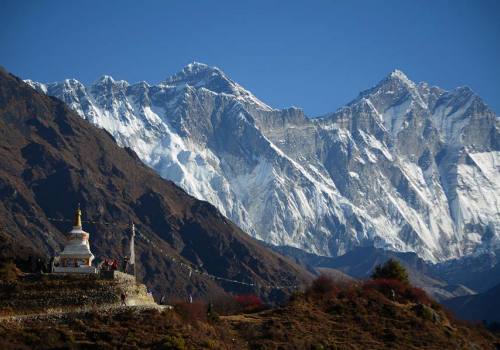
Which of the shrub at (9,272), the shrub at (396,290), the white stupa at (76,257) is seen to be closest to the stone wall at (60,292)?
the shrub at (9,272)

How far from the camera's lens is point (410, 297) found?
124 m

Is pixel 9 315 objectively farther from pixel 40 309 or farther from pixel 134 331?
pixel 134 331

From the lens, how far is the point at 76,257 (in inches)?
3258

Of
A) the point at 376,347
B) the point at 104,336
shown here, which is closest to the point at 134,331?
the point at 104,336

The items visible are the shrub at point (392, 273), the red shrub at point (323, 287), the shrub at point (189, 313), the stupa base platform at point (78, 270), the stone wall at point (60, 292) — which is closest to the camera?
the stone wall at point (60, 292)

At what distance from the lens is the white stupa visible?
80.0 meters

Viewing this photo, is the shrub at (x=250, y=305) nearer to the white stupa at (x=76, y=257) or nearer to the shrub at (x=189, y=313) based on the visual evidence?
the shrub at (x=189, y=313)

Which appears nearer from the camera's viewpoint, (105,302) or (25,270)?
(105,302)

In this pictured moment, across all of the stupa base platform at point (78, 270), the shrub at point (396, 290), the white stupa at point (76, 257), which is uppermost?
the shrub at point (396, 290)

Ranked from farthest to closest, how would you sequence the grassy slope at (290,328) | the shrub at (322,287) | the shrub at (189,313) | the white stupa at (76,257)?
the shrub at (322,287)
the shrub at (189,313)
the white stupa at (76,257)
the grassy slope at (290,328)

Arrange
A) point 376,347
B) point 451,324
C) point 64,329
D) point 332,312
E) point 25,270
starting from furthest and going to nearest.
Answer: point 451,324, point 332,312, point 376,347, point 25,270, point 64,329

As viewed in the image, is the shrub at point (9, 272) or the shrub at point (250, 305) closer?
the shrub at point (9, 272)

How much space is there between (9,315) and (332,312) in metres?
43.4

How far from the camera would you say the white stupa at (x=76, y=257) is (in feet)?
262
